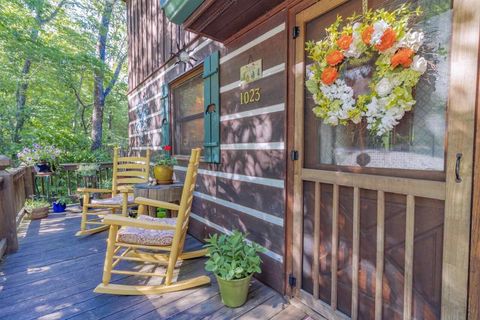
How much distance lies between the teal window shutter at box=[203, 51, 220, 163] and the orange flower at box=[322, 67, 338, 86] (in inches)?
50.0

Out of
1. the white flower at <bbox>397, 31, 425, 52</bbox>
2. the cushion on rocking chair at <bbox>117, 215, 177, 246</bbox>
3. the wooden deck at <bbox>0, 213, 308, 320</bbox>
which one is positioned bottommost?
the wooden deck at <bbox>0, 213, 308, 320</bbox>

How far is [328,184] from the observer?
1.60 meters

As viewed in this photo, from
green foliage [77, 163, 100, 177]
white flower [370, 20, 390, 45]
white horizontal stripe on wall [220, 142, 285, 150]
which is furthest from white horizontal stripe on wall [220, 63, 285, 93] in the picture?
green foliage [77, 163, 100, 177]

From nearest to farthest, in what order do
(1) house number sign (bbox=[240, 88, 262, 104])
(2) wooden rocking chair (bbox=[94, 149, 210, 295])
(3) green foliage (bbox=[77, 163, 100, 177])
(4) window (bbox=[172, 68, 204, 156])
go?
1. (2) wooden rocking chair (bbox=[94, 149, 210, 295])
2. (1) house number sign (bbox=[240, 88, 262, 104])
3. (4) window (bbox=[172, 68, 204, 156])
4. (3) green foliage (bbox=[77, 163, 100, 177])

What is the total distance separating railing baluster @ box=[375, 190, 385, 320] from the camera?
4.35 ft

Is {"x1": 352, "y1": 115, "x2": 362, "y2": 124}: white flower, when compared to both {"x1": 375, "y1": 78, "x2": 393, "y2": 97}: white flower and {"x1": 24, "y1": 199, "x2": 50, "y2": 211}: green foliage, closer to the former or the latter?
{"x1": 375, "y1": 78, "x2": 393, "y2": 97}: white flower

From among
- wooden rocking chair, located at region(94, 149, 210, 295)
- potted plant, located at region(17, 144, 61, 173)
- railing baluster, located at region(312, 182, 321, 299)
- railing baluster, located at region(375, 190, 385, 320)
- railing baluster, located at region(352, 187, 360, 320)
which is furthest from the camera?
potted plant, located at region(17, 144, 61, 173)

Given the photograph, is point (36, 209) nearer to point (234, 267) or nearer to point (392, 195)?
point (234, 267)

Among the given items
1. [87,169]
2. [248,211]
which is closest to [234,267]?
[248,211]

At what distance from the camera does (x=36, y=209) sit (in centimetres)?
381

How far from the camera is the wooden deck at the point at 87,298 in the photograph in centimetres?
167

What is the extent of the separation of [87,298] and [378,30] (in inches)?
98.5

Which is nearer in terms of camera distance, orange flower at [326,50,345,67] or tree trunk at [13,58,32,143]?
orange flower at [326,50,345,67]

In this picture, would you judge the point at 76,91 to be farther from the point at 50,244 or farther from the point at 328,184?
the point at 328,184
